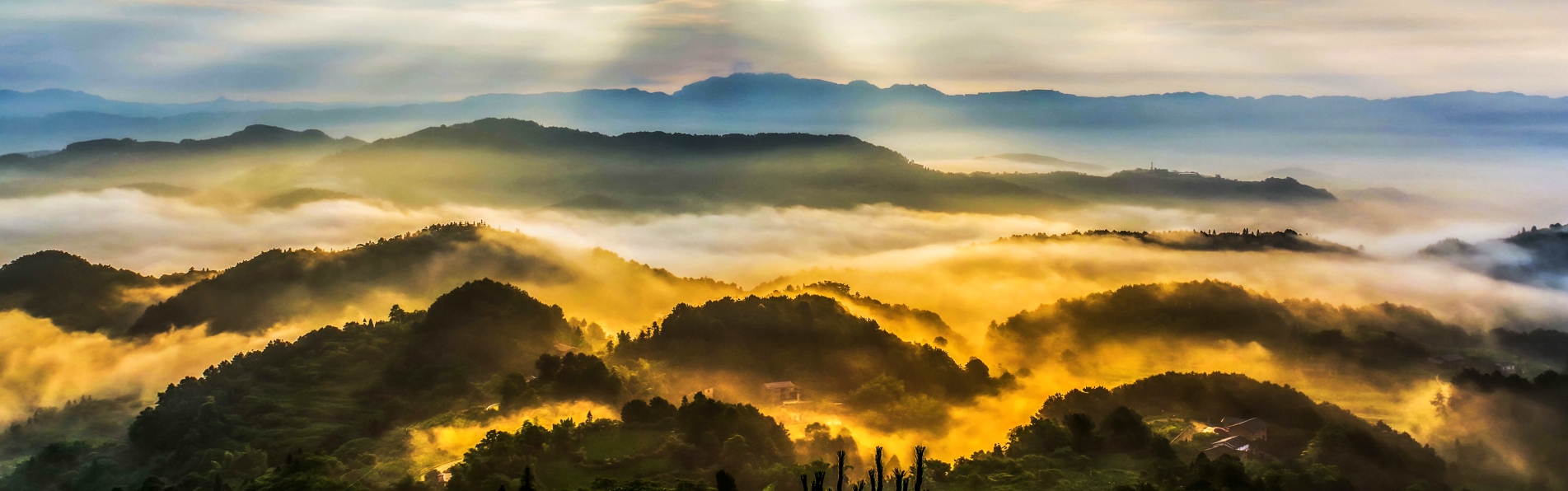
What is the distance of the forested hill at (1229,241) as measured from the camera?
288ft

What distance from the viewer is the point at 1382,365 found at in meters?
51.4

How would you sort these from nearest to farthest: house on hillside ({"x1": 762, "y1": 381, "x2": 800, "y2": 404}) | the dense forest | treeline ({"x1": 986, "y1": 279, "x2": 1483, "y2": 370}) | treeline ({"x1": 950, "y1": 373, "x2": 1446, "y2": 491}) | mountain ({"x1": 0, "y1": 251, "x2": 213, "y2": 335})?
treeline ({"x1": 950, "y1": 373, "x2": 1446, "y2": 491}) < the dense forest < house on hillside ({"x1": 762, "y1": 381, "x2": 800, "y2": 404}) < treeline ({"x1": 986, "y1": 279, "x2": 1483, "y2": 370}) < mountain ({"x1": 0, "y1": 251, "x2": 213, "y2": 335})

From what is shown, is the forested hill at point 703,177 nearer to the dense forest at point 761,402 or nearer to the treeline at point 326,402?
the dense forest at point 761,402

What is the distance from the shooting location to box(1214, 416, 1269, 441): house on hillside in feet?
129

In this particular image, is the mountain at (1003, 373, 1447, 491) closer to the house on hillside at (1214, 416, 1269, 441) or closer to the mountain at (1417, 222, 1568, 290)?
the house on hillside at (1214, 416, 1269, 441)

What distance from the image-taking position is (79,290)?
227 ft

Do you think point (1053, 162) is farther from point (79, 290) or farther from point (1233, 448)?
point (79, 290)

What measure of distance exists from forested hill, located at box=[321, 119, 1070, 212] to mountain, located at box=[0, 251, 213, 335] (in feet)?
205

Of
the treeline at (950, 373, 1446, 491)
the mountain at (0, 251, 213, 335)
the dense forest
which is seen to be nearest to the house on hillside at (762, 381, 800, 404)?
the dense forest

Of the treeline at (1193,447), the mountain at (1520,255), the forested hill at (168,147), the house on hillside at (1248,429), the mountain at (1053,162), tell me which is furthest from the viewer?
the mountain at (1053,162)

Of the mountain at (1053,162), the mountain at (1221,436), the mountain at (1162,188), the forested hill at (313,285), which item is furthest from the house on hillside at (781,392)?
the mountain at (1053,162)

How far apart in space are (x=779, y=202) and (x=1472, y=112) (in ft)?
397

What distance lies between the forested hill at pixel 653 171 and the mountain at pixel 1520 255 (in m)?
52.5

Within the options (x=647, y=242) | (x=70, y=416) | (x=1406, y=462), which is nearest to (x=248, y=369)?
(x=70, y=416)
